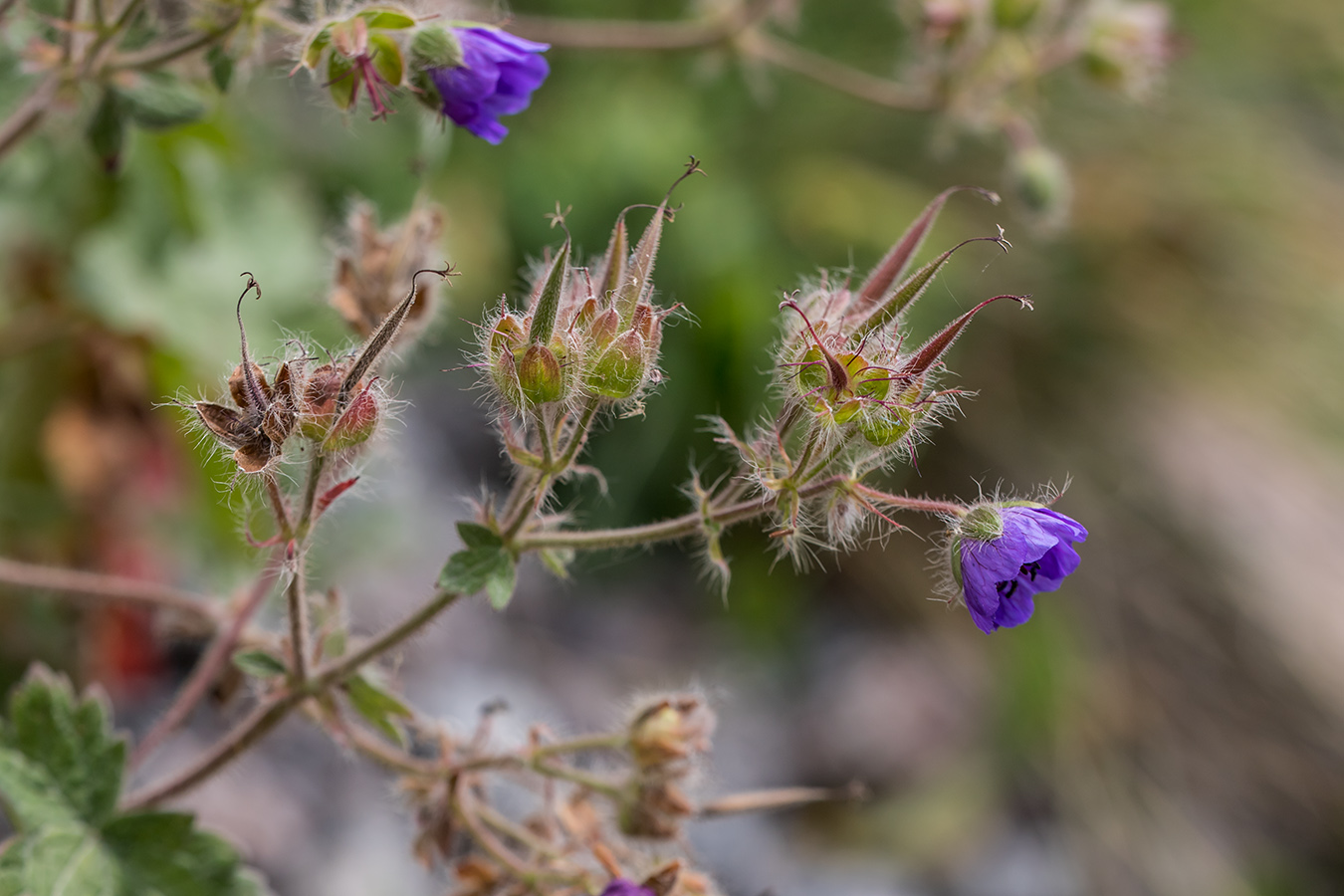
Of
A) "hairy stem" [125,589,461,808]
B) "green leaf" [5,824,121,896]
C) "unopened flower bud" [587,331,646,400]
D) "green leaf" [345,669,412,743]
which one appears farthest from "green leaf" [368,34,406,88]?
"green leaf" [5,824,121,896]

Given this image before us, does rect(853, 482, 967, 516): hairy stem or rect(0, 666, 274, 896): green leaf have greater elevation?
rect(853, 482, 967, 516): hairy stem

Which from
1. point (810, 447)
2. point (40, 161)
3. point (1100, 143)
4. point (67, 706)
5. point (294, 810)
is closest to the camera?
point (810, 447)

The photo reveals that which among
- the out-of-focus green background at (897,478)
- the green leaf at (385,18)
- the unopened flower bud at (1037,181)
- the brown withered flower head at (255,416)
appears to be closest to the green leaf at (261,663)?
the brown withered flower head at (255,416)

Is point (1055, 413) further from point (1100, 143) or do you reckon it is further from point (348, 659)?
point (348, 659)

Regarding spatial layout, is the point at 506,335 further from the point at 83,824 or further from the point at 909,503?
the point at 83,824

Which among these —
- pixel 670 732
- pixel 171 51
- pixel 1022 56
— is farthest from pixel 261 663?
pixel 1022 56

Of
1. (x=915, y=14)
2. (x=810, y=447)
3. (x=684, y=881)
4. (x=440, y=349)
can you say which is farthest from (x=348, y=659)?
(x=440, y=349)

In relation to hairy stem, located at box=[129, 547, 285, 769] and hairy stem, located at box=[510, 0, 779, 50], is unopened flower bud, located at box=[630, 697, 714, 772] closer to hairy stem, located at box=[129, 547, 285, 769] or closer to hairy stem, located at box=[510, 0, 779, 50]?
hairy stem, located at box=[129, 547, 285, 769]

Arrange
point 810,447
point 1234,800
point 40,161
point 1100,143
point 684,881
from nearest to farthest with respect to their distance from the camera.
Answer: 1. point 810,447
2. point 684,881
3. point 40,161
4. point 1234,800
5. point 1100,143
